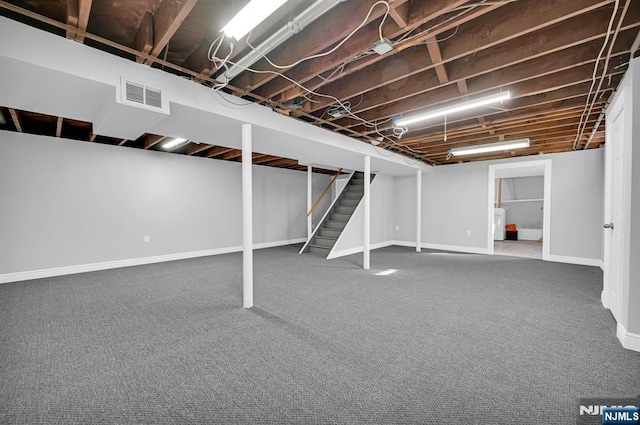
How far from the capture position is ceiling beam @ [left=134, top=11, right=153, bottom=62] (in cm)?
218

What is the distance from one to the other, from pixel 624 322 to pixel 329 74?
3.55 m

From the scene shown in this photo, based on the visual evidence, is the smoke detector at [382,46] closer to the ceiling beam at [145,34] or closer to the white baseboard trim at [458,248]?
the ceiling beam at [145,34]

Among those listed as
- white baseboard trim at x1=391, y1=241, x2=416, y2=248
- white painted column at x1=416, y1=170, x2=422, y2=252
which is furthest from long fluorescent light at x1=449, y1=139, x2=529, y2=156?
white baseboard trim at x1=391, y1=241, x2=416, y2=248

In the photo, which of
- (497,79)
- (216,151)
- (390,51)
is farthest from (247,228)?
(216,151)

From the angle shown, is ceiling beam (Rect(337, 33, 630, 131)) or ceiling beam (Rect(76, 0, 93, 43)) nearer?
ceiling beam (Rect(76, 0, 93, 43))

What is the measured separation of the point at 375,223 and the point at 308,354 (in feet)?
19.9

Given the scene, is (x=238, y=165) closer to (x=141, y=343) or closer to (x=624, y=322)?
(x=141, y=343)

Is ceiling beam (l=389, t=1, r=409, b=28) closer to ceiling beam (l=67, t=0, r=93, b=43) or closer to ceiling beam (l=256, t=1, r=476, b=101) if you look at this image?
ceiling beam (l=256, t=1, r=476, b=101)

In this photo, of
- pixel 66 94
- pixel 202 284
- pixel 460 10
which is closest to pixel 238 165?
pixel 202 284

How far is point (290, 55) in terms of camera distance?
→ 258 cm

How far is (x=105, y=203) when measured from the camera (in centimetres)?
528

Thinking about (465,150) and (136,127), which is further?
(465,150)

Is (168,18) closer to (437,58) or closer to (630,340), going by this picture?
(437,58)

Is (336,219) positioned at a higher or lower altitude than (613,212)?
lower
